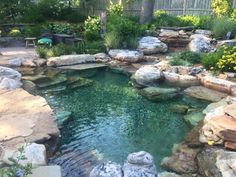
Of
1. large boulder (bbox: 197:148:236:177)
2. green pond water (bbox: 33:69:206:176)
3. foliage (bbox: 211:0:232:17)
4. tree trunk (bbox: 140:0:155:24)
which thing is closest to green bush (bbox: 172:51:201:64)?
green pond water (bbox: 33:69:206:176)

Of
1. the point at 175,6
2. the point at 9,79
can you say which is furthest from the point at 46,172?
the point at 175,6

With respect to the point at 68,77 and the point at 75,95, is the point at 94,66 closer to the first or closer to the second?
the point at 68,77

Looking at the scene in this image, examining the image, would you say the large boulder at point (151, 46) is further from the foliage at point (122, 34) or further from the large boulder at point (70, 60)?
the large boulder at point (70, 60)

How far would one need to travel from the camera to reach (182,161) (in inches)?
244

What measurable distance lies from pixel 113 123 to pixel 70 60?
4608 millimetres

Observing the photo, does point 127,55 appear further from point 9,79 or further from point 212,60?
point 9,79

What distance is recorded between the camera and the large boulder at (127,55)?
12227 millimetres

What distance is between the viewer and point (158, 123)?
798 cm

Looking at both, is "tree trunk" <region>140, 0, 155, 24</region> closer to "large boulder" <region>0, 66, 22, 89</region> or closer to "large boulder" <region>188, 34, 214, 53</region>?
"large boulder" <region>188, 34, 214, 53</region>

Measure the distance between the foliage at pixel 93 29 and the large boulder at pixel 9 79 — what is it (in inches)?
177

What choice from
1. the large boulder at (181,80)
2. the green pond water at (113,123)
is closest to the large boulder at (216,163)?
the green pond water at (113,123)

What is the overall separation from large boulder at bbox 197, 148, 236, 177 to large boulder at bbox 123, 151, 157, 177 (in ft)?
3.50

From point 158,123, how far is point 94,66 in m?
4.34

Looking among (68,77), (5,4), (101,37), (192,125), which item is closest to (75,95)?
(68,77)
